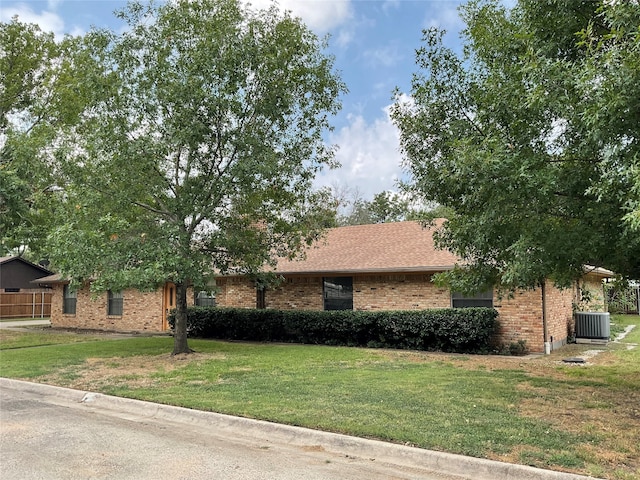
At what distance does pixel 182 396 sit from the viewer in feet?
27.6

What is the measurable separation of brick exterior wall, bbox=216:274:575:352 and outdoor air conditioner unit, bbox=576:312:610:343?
33 cm

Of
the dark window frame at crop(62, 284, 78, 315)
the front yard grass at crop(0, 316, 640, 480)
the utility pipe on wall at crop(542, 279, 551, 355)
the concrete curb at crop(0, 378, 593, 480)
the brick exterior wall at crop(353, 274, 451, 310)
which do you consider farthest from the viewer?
the dark window frame at crop(62, 284, 78, 315)

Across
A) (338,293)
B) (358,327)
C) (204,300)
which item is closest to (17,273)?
(204,300)

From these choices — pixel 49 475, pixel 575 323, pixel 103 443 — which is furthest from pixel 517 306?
pixel 49 475

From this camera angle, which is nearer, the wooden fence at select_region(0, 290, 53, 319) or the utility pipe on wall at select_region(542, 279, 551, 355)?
the utility pipe on wall at select_region(542, 279, 551, 355)

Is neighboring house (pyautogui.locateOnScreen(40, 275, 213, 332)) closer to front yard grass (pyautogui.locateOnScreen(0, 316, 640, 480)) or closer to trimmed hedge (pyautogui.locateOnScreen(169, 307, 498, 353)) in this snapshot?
trimmed hedge (pyautogui.locateOnScreen(169, 307, 498, 353))

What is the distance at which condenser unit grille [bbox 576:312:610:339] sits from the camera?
655 inches

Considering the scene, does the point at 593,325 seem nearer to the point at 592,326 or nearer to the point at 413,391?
the point at 592,326

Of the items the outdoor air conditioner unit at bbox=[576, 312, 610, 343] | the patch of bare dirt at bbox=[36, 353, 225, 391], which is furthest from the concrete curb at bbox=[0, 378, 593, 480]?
the outdoor air conditioner unit at bbox=[576, 312, 610, 343]

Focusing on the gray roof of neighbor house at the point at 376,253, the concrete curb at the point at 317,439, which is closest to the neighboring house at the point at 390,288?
the gray roof of neighbor house at the point at 376,253

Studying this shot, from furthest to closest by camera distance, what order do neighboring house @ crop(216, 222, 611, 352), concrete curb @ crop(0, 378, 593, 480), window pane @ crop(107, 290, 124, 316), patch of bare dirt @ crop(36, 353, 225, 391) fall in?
window pane @ crop(107, 290, 124, 316)
neighboring house @ crop(216, 222, 611, 352)
patch of bare dirt @ crop(36, 353, 225, 391)
concrete curb @ crop(0, 378, 593, 480)

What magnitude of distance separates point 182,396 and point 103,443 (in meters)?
2.37

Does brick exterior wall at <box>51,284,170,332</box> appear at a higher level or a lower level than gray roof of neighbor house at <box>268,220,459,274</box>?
lower

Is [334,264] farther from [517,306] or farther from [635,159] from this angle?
[635,159]
